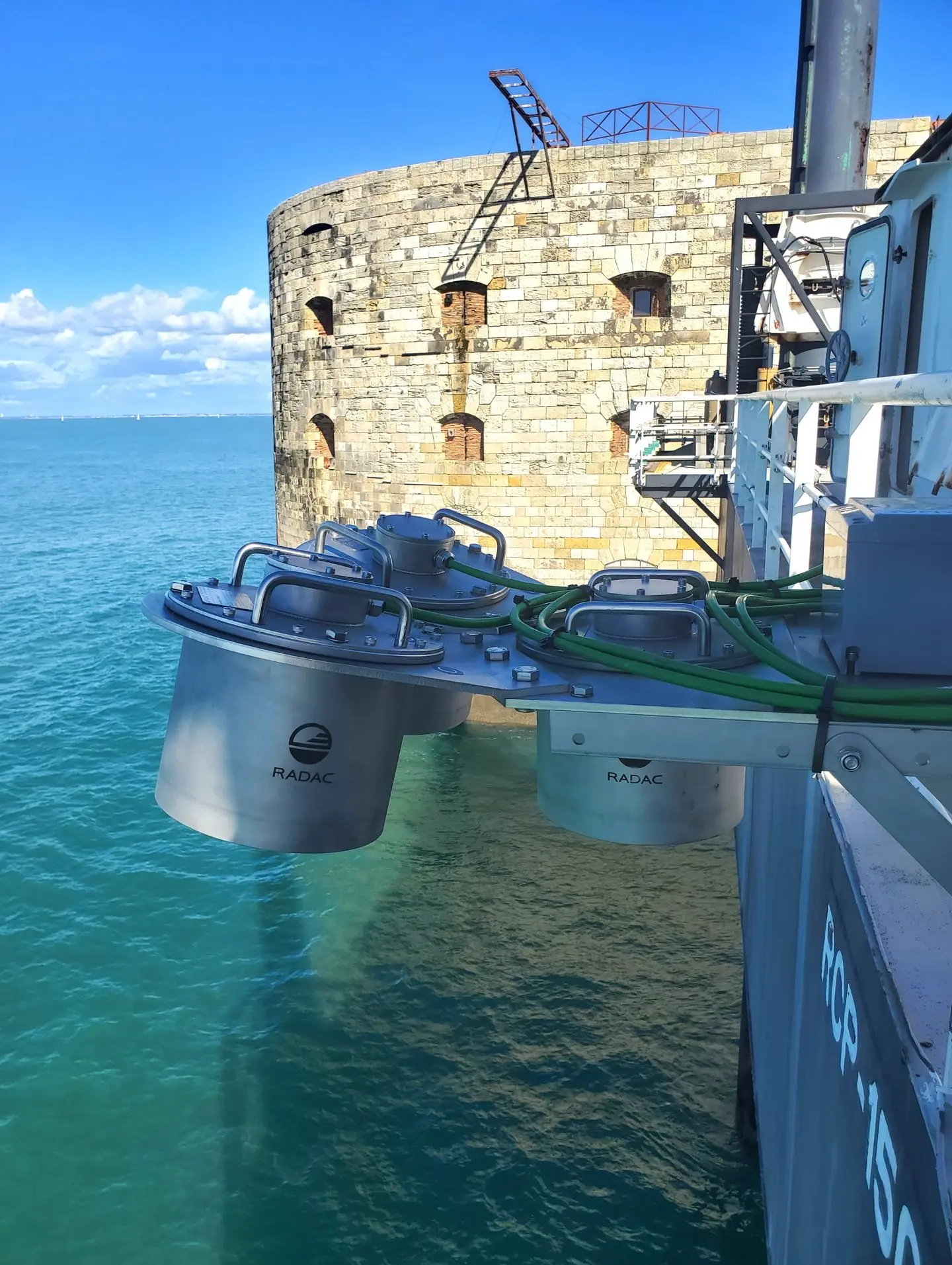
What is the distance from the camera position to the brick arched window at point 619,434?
14820 mm

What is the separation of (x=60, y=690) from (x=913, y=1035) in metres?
17.3

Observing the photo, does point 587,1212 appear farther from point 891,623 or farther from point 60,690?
point 60,690

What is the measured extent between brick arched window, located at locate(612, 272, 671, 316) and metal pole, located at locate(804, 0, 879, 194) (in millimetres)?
3291

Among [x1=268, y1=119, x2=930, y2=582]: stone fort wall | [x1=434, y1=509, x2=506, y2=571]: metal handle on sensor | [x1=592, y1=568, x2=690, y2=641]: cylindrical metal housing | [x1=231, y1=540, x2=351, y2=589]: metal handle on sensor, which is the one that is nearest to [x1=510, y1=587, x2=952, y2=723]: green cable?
[x1=592, y1=568, x2=690, y2=641]: cylindrical metal housing

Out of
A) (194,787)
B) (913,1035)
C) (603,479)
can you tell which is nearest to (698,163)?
(603,479)

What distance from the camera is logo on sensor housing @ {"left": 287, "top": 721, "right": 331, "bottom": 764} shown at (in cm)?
393

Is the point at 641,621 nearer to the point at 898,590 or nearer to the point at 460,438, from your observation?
the point at 898,590

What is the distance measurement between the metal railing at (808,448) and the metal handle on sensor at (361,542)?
1.90 meters

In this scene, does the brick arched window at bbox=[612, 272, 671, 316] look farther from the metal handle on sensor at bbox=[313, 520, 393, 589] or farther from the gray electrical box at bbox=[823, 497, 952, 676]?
the gray electrical box at bbox=[823, 497, 952, 676]

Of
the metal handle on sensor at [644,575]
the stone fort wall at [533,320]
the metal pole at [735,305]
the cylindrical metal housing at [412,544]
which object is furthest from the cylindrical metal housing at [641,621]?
the stone fort wall at [533,320]

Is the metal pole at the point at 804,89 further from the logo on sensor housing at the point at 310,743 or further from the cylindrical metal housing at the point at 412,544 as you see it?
the logo on sensor housing at the point at 310,743

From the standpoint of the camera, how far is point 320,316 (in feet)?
58.6

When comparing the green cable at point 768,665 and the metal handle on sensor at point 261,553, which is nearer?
the green cable at point 768,665

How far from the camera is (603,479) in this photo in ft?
49.2
